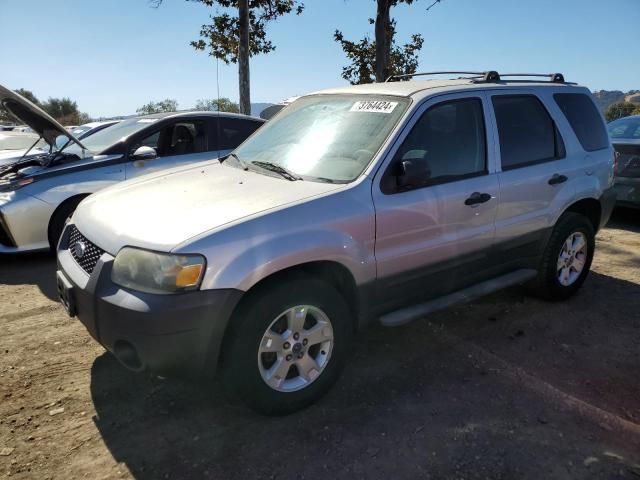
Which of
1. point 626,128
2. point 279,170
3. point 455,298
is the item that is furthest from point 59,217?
point 626,128

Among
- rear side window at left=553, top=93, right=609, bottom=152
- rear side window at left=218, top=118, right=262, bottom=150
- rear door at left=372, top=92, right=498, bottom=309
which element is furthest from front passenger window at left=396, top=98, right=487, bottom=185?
rear side window at left=218, top=118, right=262, bottom=150

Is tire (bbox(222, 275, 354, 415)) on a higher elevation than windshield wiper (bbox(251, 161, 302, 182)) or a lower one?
lower

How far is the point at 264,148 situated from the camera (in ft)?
11.9

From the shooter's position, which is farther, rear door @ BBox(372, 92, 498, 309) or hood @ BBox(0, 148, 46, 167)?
hood @ BBox(0, 148, 46, 167)

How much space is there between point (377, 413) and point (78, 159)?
180 inches

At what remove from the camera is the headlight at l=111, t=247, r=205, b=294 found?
2318 millimetres

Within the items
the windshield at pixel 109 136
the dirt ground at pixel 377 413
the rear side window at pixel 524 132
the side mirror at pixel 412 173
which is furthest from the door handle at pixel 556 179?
the windshield at pixel 109 136

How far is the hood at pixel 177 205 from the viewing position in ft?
8.14

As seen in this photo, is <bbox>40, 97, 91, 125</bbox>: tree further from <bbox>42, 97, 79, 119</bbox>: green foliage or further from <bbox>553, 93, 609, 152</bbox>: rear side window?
<bbox>553, 93, 609, 152</bbox>: rear side window

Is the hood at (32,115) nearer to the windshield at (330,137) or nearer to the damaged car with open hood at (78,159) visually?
the damaged car with open hood at (78,159)

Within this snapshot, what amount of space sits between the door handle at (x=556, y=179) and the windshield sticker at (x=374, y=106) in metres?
1.52

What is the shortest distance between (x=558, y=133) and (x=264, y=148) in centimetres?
237

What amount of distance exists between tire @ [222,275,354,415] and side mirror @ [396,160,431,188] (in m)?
0.77

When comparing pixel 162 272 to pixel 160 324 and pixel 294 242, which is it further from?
pixel 294 242
